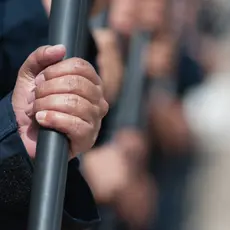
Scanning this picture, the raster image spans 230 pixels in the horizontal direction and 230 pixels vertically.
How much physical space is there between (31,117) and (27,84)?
0.22ft

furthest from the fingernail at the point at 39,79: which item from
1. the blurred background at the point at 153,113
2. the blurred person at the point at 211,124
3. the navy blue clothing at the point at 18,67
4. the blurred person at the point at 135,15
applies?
the blurred person at the point at 211,124

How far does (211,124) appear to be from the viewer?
10.2 feet

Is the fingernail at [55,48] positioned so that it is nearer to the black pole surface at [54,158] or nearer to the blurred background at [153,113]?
the black pole surface at [54,158]

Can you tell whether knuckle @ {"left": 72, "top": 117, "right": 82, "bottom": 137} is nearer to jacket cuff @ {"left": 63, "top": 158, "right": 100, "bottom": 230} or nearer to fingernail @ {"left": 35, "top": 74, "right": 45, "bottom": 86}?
fingernail @ {"left": 35, "top": 74, "right": 45, "bottom": 86}

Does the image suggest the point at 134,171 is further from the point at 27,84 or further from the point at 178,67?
the point at 27,84

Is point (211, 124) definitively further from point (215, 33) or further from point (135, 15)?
point (135, 15)

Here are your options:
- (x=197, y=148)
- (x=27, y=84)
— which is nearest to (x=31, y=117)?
(x=27, y=84)

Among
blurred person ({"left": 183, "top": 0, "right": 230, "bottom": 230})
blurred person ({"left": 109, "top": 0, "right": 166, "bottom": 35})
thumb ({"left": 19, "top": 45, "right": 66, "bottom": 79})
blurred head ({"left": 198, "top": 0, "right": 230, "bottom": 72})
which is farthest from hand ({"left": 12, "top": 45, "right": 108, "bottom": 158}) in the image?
blurred head ({"left": 198, "top": 0, "right": 230, "bottom": 72})

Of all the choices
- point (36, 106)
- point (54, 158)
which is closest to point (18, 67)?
point (36, 106)

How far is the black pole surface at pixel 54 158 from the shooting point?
112cm

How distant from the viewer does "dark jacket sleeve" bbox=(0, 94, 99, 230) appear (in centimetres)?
132

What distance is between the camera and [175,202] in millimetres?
2527

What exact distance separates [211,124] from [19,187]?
183 cm

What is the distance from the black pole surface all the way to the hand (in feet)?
0.06
